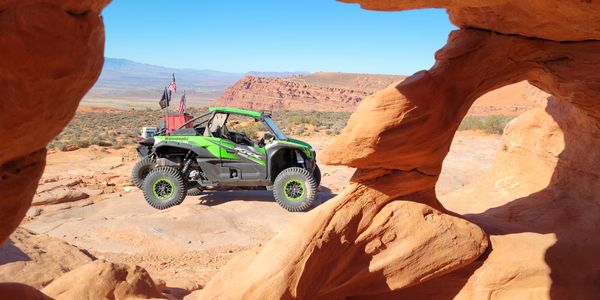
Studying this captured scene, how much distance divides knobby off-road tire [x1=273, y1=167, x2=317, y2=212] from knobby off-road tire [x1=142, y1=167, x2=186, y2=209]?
1947 mm

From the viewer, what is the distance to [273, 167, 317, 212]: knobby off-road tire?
8688mm

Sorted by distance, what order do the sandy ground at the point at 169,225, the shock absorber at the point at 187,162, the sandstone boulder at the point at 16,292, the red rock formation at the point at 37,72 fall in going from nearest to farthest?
the red rock formation at the point at 37,72, the sandstone boulder at the point at 16,292, the sandy ground at the point at 169,225, the shock absorber at the point at 187,162

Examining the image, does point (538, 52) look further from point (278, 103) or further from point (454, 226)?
point (278, 103)

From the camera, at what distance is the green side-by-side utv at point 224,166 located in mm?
8742

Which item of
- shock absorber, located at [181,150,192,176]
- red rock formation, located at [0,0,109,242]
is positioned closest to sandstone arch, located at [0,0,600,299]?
red rock formation, located at [0,0,109,242]

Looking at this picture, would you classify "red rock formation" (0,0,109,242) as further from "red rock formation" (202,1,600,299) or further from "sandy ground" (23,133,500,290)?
"sandy ground" (23,133,500,290)

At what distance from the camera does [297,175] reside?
869 cm

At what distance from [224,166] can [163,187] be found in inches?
50.6

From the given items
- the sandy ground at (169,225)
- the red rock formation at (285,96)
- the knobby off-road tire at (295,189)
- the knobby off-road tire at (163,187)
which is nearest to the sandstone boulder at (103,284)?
the sandy ground at (169,225)

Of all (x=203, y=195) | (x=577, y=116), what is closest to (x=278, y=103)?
(x=203, y=195)

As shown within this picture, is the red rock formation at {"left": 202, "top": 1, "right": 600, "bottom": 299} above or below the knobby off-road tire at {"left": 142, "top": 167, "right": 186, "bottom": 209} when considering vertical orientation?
above

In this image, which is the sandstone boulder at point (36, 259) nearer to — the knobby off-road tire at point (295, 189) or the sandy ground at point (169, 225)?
the sandy ground at point (169, 225)

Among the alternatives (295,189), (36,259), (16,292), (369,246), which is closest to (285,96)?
(295,189)

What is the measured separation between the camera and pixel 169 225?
766 cm
